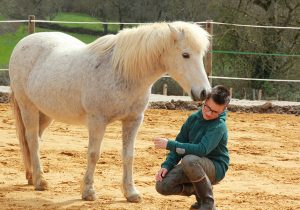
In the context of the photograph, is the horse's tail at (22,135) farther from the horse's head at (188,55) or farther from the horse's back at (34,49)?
the horse's head at (188,55)

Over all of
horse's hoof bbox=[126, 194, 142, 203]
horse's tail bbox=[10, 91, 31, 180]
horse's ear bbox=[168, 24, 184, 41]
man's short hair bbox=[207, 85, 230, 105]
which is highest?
horse's ear bbox=[168, 24, 184, 41]

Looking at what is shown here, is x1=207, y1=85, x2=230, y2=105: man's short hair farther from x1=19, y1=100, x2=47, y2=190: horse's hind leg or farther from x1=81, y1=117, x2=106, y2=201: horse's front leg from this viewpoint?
x1=19, y1=100, x2=47, y2=190: horse's hind leg

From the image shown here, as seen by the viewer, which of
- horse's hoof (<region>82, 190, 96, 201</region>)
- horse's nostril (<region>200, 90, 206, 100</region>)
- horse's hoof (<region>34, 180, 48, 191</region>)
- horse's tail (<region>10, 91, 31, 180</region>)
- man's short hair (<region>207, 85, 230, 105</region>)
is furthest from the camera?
horse's tail (<region>10, 91, 31, 180</region>)

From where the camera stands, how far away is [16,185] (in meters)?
6.08

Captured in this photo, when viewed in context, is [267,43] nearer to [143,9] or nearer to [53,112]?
[143,9]

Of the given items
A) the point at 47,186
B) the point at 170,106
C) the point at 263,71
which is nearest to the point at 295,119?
the point at 170,106

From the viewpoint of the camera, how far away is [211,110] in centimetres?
461

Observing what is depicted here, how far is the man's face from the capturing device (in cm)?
457

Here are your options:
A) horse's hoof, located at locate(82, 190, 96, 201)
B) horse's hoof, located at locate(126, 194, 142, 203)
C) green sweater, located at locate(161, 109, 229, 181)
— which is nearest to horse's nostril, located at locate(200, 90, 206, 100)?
green sweater, located at locate(161, 109, 229, 181)

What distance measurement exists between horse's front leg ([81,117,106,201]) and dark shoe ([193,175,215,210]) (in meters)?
1.11

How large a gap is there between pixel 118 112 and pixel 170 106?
675cm

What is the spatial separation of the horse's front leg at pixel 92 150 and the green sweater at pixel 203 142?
2.69 feet

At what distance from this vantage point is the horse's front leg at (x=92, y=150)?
5.39 metres

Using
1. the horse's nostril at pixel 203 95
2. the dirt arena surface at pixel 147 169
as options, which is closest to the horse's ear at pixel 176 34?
the horse's nostril at pixel 203 95
